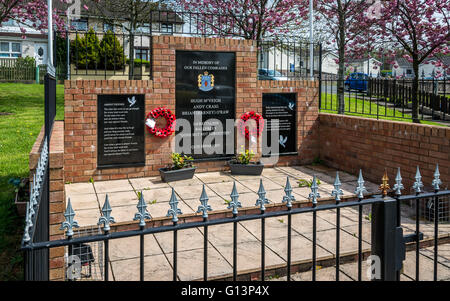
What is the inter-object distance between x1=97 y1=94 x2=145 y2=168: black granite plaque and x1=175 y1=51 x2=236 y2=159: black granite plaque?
0.80m

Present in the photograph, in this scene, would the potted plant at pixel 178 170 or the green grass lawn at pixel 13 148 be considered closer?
the green grass lawn at pixel 13 148

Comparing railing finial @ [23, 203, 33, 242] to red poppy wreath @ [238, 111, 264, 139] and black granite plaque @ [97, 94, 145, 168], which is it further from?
red poppy wreath @ [238, 111, 264, 139]

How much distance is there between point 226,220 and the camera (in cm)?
237

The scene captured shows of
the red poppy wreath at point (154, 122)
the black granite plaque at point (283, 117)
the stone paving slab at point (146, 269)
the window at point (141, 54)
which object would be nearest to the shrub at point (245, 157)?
the black granite plaque at point (283, 117)

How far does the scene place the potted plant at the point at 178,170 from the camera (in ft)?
26.2

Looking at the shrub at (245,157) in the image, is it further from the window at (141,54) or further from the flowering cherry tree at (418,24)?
the flowering cherry tree at (418,24)

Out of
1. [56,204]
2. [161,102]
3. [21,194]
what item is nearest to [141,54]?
[161,102]

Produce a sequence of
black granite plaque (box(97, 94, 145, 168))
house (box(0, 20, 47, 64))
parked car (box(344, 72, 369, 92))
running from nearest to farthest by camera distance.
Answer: black granite plaque (box(97, 94, 145, 168)), parked car (box(344, 72, 369, 92)), house (box(0, 20, 47, 64))

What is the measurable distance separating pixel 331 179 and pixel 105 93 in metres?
4.69

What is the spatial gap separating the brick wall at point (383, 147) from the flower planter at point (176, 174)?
3.27 metres

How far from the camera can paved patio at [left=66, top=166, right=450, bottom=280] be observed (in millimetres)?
4367

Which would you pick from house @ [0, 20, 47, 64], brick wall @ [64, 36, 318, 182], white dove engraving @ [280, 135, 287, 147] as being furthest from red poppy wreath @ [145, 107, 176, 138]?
house @ [0, 20, 47, 64]

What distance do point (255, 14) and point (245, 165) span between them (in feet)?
27.6

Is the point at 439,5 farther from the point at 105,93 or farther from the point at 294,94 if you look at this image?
the point at 105,93
